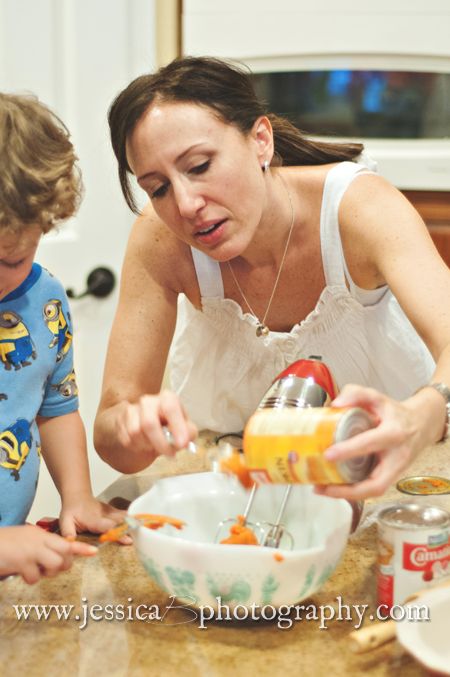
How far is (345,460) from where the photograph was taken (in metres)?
0.82

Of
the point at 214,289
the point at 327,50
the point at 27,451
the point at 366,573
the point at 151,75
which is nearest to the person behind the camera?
the point at 366,573

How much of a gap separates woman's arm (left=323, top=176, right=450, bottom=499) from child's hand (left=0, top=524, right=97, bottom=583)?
0.99ft

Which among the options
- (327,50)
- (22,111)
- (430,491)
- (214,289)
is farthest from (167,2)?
(430,491)

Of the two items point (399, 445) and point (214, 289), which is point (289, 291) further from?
point (399, 445)

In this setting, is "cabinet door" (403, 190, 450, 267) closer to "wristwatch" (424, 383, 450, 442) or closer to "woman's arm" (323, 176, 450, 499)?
"woman's arm" (323, 176, 450, 499)

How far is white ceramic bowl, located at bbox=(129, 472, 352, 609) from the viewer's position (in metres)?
0.88

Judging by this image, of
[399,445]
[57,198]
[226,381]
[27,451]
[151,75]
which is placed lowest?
[226,381]

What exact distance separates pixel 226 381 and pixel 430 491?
1.77ft

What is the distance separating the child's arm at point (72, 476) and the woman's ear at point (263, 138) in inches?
20.8

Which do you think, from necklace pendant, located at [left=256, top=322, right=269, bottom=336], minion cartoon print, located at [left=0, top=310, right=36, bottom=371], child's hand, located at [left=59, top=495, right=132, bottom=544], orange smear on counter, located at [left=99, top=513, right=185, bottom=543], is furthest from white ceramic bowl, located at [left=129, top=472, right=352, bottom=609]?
necklace pendant, located at [left=256, top=322, right=269, bottom=336]

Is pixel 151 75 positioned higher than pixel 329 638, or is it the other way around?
pixel 151 75

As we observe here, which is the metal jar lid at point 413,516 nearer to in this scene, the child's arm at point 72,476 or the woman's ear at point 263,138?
the child's arm at point 72,476

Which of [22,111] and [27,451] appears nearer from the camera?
[22,111]

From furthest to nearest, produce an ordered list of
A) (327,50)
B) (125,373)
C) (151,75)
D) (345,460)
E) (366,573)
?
(327,50) → (125,373) → (151,75) → (366,573) → (345,460)
